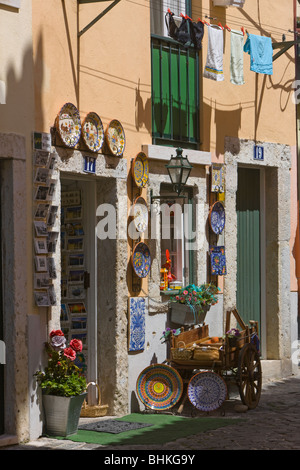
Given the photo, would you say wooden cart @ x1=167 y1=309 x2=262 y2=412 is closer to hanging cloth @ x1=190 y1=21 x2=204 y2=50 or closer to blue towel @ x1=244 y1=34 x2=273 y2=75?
hanging cloth @ x1=190 y1=21 x2=204 y2=50

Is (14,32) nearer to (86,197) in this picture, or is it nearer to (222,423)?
(86,197)

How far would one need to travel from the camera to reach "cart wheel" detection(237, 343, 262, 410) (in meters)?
9.47

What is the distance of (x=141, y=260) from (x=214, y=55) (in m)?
2.61

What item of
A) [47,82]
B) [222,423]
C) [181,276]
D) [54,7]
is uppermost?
[54,7]

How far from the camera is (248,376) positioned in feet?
31.8

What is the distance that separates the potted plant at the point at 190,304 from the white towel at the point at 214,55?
Result: 94.6 inches

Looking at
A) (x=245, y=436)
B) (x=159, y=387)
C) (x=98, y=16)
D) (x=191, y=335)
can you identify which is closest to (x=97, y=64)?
(x=98, y=16)

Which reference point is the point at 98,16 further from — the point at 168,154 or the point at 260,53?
the point at 260,53

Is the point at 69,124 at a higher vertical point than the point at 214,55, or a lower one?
lower

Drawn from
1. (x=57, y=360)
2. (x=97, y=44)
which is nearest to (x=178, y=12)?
(x=97, y=44)

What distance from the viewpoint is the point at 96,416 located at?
936 centimetres

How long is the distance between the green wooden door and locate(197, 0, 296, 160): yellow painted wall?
62 centimetres

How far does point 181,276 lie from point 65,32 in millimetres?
3214

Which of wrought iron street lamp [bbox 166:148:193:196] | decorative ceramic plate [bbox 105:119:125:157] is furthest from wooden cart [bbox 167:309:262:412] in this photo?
decorative ceramic plate [bbox 105:119:125:157]
